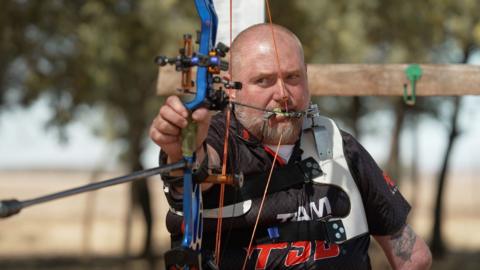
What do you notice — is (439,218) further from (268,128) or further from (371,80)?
(268,128)

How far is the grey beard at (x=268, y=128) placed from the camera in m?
3.57

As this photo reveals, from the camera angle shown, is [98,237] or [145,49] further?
[98,237]

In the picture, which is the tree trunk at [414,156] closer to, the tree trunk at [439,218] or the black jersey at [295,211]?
the tree trunk at [439,218]

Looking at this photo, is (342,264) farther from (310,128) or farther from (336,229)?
(310,128)

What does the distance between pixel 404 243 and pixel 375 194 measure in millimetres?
279

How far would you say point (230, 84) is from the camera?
3.13 meters

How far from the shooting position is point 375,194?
376 cm

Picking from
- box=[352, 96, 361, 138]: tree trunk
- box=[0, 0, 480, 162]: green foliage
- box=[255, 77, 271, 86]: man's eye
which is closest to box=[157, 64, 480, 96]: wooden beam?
box=[255, 77, 271, 86]: man's eye

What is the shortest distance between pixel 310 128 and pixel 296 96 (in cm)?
28

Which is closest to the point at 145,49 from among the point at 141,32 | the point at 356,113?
the point at 141,32

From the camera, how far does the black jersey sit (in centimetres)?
351

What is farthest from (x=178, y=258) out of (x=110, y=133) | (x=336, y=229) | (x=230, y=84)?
(x=110, y=133)

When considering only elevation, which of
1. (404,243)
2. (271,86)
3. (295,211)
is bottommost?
(404,243)

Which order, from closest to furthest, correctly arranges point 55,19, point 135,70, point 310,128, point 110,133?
point 310,128 → point 55,19 → point 135,70 → point 110,133
